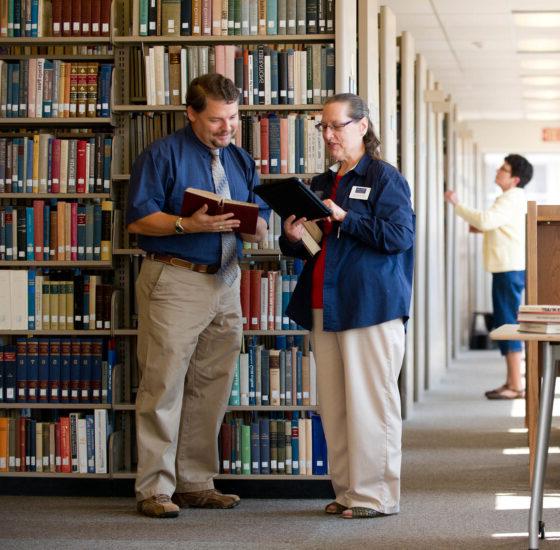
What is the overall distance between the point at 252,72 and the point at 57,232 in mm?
1177

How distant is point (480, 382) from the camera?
34.8ft

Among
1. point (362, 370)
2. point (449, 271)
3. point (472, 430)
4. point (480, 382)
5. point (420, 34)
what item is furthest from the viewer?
point (449, 271)

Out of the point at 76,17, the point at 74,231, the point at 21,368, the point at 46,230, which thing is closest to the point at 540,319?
the point at 74,231

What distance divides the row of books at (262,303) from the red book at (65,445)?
96 cm

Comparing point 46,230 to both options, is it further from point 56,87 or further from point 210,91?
point 210,91

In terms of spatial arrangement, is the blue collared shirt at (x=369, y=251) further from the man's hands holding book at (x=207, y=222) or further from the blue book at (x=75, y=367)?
the blue book at (x=75, y=367)

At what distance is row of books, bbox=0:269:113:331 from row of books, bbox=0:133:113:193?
412 mm

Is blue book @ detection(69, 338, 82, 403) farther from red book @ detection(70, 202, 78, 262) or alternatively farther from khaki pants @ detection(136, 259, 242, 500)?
khaki pants @ detection(136, 259, 242, 500)

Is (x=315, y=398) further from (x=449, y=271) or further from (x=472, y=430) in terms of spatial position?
(x=449, y=271)

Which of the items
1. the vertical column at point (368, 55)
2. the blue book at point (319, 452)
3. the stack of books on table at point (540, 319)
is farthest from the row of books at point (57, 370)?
the stack of books on table at point (540, 319)

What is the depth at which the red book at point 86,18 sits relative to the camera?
5.24 meters

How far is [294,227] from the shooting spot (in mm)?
4434

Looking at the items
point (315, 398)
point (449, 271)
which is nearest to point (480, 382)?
point (449, 271)

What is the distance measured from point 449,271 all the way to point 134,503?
709cm
